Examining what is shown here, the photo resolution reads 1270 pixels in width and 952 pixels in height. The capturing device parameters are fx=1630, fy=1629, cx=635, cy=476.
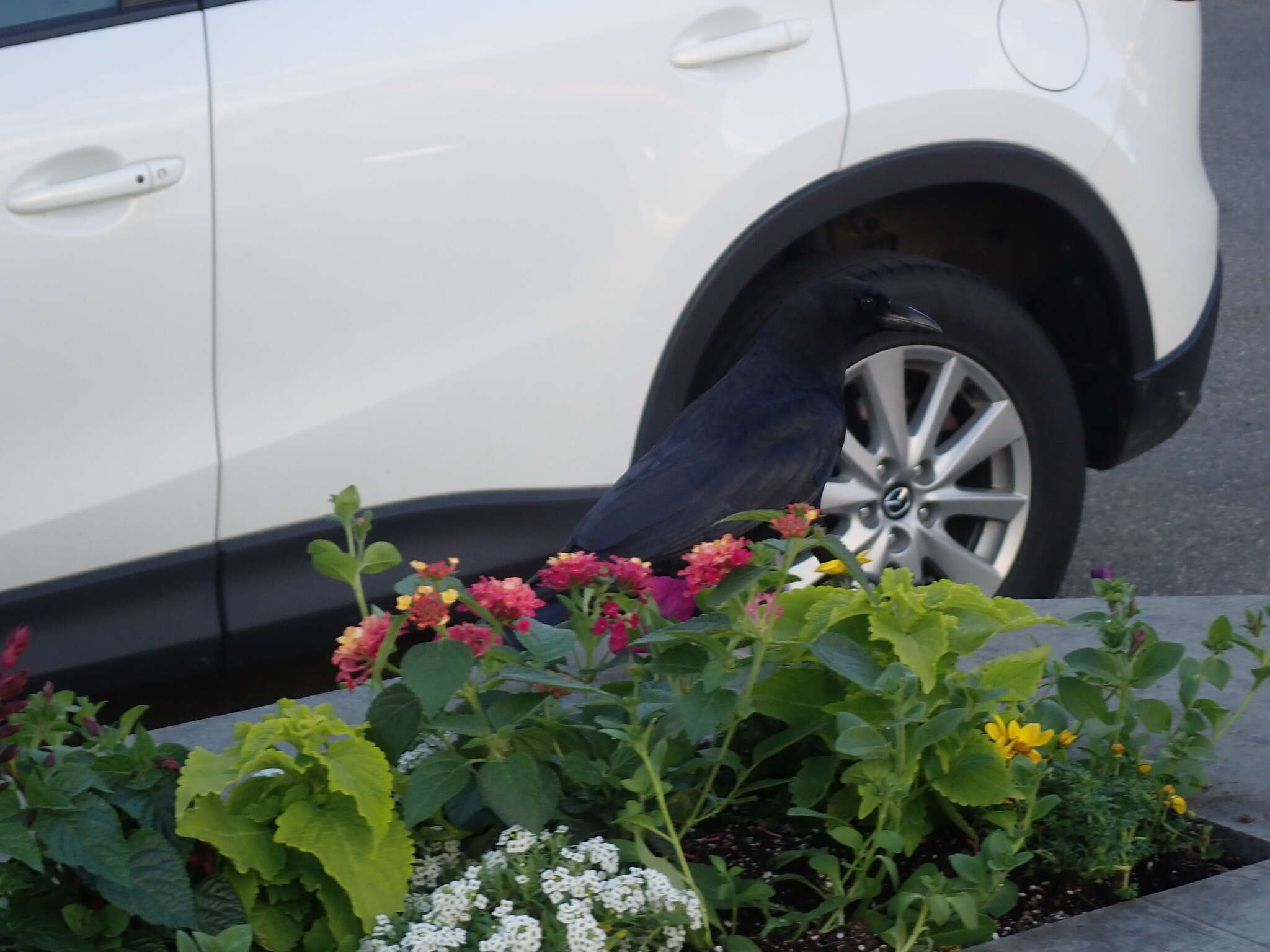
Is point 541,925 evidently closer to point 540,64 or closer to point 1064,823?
point 1064,823

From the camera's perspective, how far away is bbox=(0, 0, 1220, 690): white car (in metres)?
2.90

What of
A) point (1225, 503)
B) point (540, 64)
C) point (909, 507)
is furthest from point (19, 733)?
point (1225, 503)

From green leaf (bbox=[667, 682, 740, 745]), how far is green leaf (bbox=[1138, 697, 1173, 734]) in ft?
1.92

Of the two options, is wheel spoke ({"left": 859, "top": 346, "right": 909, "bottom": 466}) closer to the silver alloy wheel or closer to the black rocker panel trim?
the silver alloy wheel

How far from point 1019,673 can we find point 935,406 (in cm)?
177

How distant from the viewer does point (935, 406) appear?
12.2 ft

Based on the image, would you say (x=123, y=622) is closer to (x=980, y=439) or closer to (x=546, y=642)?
(x=546, y=642)

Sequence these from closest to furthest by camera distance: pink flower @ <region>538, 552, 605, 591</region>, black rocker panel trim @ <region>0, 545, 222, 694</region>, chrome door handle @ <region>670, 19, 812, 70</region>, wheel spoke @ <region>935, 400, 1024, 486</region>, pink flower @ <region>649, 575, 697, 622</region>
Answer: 1. pink flower @ <region>538, 552, 605, 591</region>
2. pink flower @ <region>649, 575, 697, 622</region>
3. black rocker panel trim @ <region>0, 545, 222, 694</region>
4. chrome door handle @ <region>670, 19, 812, 70</region>
5. wheel spoke @ <region>935, 400, 1024, 486</region>

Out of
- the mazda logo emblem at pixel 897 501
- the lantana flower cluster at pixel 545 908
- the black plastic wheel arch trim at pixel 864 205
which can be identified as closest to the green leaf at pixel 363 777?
the lantana flower cluster at pixel 545 908

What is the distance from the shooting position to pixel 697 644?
186 centimetres

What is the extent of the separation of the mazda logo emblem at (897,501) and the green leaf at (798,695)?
1823 millimetres

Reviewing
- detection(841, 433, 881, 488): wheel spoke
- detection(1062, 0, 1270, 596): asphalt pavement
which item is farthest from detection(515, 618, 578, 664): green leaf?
detection(1062, 0, 1270, 596): asphalt pavement

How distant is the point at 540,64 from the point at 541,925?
1.91 m

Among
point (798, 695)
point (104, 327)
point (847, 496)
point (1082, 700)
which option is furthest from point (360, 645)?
point (847, 496)
